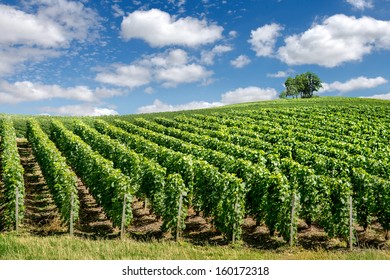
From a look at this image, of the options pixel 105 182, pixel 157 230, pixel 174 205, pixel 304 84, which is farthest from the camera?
pixel 304 84

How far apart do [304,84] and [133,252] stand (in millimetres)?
129436

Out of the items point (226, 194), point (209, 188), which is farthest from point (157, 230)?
point (226, 194)

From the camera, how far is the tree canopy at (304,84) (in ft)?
431

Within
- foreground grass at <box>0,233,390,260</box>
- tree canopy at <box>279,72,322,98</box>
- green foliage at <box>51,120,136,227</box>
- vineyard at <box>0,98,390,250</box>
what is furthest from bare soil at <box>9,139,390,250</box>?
tree canopy at <box>279,72,322,98</box>

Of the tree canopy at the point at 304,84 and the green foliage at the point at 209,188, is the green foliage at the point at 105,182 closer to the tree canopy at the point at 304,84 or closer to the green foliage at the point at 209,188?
the green foliage at the point at 209,188

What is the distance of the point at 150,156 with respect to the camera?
2369cm

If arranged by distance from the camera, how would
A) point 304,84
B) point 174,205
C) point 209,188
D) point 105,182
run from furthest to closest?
point 304,84
point 105,182
point 209,188
point 174,205

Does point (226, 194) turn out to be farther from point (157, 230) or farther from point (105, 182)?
point (105, 182)

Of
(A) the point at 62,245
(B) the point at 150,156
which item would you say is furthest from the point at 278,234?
(B) the point at 150,156

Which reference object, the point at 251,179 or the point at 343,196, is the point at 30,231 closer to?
the point at 251,179

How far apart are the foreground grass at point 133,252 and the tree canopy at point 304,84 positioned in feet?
410

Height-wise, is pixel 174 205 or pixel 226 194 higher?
pixel 226 194

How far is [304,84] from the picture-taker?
133 meters

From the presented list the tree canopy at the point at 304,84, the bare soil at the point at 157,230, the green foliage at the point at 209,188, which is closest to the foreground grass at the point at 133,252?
the bare soil at the point at 157,230
